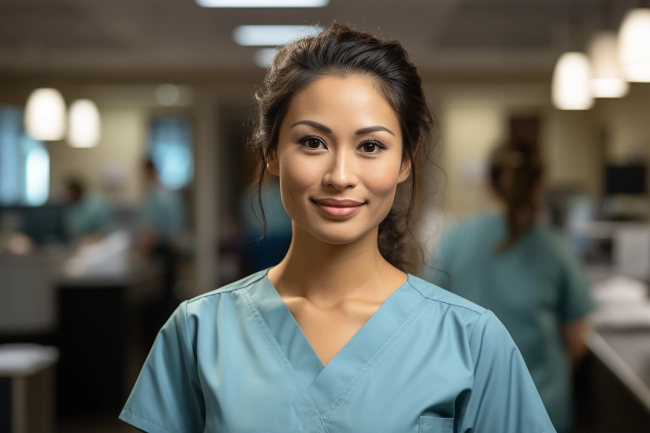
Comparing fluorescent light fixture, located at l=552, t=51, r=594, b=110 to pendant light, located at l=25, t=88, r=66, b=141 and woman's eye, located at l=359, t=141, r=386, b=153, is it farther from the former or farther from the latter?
woman's eye, located at l=359, t=141, r=386, b=153

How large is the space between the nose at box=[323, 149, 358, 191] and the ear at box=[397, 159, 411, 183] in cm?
12

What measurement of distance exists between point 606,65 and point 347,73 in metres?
2.89

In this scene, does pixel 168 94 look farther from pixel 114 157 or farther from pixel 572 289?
pixel 572 289

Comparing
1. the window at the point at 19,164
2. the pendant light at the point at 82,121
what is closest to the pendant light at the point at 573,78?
the pendant light at the point at 82,121

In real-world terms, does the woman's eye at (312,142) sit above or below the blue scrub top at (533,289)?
above

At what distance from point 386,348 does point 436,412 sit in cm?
11

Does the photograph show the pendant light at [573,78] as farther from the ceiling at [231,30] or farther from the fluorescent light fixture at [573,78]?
the ceiling at [231,30]

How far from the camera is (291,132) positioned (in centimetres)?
102

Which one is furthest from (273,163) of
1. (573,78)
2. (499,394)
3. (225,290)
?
→ (573,78)

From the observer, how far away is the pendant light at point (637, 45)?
2.76 metres

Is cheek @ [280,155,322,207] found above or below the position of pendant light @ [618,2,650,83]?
below

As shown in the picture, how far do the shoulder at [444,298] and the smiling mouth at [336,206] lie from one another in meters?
0.19

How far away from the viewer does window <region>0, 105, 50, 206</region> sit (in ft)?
30.0

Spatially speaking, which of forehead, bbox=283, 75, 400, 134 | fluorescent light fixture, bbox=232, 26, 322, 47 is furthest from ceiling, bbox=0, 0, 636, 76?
forehead, bbox=283, 75, 400, 134
